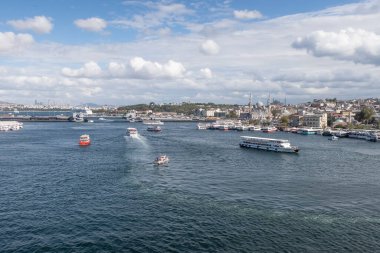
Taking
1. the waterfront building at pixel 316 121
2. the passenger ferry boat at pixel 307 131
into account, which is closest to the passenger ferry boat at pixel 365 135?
the passenger ferry boat at pixel 307 131

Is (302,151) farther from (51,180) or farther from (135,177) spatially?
(51,180)

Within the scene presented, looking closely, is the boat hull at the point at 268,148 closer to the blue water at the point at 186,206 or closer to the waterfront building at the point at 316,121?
the blue water at the point at 186,206

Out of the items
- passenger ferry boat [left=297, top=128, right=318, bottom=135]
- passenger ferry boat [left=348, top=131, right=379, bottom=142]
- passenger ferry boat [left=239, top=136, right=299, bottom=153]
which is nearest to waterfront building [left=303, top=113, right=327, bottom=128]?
passenger ferry boat [left=297, top=128, right=318, bottom=135]

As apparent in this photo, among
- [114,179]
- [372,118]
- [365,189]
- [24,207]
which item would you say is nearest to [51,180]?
[114,179]

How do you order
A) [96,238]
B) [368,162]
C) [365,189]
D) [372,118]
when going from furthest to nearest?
[372,118]
[368,162]
[365,189]
[96,238]

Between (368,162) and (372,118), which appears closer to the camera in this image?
(368,162)

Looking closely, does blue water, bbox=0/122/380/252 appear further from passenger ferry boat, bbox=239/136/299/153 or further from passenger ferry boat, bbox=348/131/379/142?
passenger ferry boat, bbox=348/131/379/142
